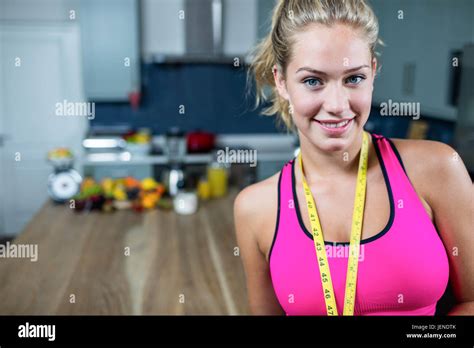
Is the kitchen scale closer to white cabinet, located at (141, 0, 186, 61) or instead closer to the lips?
the lips

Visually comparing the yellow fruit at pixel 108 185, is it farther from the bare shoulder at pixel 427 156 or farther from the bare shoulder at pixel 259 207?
the bare shoulder at pixel 427 156

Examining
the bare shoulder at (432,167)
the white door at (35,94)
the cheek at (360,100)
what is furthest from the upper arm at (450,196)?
the white door at (35,94)

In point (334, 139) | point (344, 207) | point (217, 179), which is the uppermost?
point (334, 139)

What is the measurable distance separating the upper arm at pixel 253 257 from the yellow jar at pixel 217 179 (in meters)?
1.10

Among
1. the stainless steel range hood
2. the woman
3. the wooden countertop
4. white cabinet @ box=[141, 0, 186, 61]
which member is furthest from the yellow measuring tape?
white cabinet @ box=[141, 0, 186, 61]

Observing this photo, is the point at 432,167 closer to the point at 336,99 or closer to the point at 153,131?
the point at 336,99

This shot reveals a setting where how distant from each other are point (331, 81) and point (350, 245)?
0.78 feet

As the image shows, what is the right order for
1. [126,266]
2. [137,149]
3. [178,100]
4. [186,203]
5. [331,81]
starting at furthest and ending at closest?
[178,100] → [137,149] → [186,203] → [126,266] → [331,81]

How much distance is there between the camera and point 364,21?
2.34 ft

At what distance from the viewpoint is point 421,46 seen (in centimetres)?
92

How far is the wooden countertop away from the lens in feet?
3.62

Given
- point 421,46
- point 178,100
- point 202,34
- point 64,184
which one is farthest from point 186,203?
point 178,100

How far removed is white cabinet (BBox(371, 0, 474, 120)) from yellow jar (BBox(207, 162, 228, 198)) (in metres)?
1.12

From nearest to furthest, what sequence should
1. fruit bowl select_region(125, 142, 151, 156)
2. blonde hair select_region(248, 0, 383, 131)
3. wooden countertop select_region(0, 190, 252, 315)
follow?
blonde hair select_region(248, 0, 383, 131) < wooden countertop select_region(0, 190, 252, 315) < fruit bowl select_region(125, 142, 151, 156)
